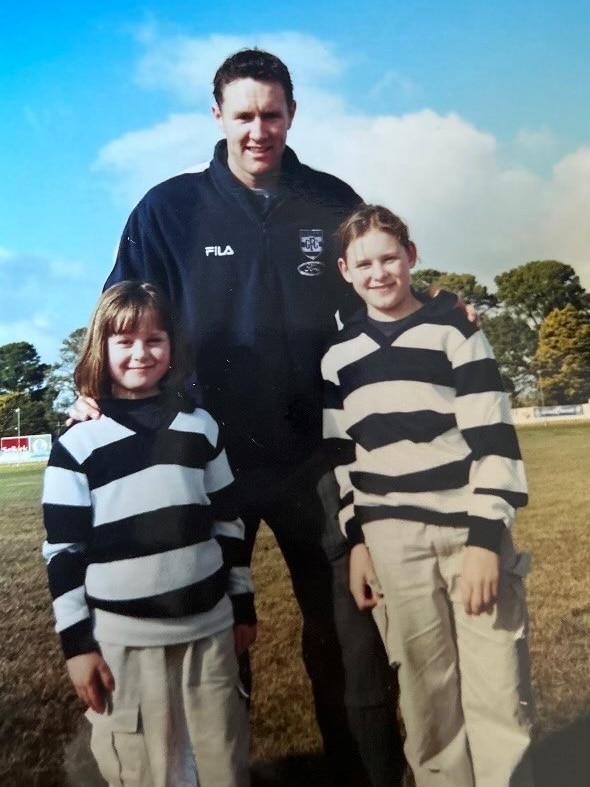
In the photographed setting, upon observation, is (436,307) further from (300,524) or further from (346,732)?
(346,732)

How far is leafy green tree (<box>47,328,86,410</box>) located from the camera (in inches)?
82.4

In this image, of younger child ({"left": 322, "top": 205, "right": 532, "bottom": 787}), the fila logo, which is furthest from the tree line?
the fila logo

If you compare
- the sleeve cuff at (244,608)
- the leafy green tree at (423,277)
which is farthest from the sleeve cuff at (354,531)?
the leafy green tree at (423,277)

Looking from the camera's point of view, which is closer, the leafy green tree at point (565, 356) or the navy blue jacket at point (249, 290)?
the navy blue jacket at point (249, 290)

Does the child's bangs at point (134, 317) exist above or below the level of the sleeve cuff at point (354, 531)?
above

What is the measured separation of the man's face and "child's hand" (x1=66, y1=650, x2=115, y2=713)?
1.31m

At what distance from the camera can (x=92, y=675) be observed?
204 centimetres

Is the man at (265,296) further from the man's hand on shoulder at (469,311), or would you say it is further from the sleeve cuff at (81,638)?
the sleeve cuff at (81,638)

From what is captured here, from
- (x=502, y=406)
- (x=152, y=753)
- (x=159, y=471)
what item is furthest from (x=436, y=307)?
(x=152, y=753)

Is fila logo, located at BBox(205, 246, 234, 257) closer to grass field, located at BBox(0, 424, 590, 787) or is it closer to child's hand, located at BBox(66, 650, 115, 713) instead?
grass field, located at BBox(0, 424, 590, 787)

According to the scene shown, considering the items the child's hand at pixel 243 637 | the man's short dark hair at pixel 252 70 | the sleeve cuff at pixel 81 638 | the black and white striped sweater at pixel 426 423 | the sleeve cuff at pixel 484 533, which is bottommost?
the child's hand at pixel 243 637

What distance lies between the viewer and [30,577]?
211 centimetres

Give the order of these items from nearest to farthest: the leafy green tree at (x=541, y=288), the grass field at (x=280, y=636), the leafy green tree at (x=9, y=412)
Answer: the grass field at (x=280, y=636)
the leafy green tree at (x=9, y=412)
the leafy green tree at (x=541, y=288)

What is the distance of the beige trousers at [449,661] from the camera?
6.93 feet
